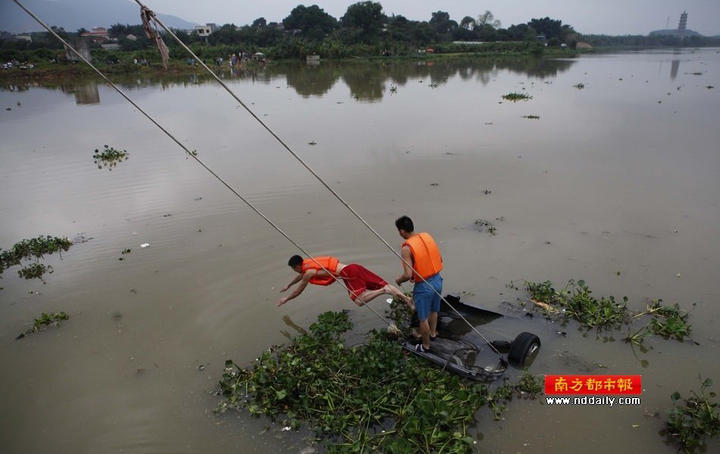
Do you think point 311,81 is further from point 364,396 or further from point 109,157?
point 364,396

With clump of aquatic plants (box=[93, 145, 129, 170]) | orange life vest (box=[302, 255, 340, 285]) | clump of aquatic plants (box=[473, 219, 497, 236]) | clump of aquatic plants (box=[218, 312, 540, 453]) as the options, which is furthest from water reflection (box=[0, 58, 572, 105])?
clump of aquatic plants (box=[218, 312, 540, 453])

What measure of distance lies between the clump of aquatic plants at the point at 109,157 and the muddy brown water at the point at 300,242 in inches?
14.0

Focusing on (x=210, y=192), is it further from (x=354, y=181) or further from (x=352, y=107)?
(x=352, y=107)

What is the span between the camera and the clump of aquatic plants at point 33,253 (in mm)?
7688

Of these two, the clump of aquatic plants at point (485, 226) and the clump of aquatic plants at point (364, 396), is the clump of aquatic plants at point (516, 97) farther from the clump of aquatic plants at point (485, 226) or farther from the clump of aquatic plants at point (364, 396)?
the clump of aquatic plants at point (364, 396)

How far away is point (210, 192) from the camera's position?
1122 cm

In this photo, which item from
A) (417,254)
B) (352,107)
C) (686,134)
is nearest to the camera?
(417,254)

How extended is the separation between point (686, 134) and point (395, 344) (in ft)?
52.8

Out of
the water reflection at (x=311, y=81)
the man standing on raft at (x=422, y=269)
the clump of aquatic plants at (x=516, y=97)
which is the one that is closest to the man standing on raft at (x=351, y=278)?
the man standing on raft at (x=422, y=269)

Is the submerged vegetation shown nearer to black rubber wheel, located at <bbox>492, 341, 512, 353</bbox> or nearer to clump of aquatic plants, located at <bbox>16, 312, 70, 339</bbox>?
black rubber wheel, located at <bbox>492, 341, 512, 353</bbox>

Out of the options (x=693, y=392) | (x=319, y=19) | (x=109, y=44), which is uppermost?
(x=319, y=19)

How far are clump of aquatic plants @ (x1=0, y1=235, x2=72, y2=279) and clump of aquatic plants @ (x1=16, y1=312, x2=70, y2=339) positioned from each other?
156 cm

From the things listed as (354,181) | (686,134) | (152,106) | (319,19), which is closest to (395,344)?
(354,181)

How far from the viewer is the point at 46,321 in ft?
20.9
